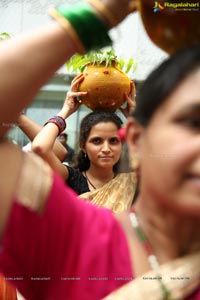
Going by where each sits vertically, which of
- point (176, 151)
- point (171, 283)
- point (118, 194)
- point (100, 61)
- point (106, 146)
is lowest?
point (171, 283)

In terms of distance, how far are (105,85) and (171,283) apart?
41.3 inches

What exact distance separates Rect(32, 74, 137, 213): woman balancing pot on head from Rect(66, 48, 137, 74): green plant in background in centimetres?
8

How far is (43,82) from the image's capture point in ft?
1.63

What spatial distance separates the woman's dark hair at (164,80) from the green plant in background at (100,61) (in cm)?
94

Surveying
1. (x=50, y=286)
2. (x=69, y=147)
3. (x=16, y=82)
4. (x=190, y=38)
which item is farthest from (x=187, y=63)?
(x=69, y=147)

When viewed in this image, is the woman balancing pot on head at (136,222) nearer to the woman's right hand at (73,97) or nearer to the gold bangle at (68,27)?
the gold bangle at (68,27)

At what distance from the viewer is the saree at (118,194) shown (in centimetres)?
104

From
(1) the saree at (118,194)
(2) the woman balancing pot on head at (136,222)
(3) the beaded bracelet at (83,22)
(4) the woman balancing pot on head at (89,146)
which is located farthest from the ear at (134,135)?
(4) the woman balancing pot on head at (89,146)

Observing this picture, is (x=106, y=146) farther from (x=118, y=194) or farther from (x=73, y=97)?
(x=118, y=194)


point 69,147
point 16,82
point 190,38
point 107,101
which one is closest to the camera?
point 16,82

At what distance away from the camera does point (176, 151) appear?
1.63 feet

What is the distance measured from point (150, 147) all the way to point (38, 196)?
165 mm

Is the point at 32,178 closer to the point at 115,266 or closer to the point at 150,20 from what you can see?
the point at 115,266

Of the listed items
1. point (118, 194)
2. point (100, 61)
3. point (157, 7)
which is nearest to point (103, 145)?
point (100, 61)
